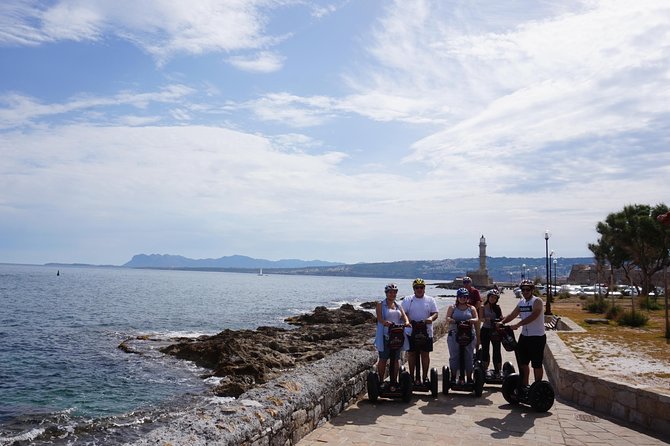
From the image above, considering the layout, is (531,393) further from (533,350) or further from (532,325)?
(532,325)

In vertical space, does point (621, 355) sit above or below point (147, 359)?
above

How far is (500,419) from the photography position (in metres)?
6.75

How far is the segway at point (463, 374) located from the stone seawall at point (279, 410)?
1172 mm

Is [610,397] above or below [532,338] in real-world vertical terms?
below

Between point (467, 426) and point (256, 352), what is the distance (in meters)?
13.9

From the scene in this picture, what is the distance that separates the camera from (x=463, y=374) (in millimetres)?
7984

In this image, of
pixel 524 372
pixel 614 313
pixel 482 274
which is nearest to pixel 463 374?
pixel 524 372

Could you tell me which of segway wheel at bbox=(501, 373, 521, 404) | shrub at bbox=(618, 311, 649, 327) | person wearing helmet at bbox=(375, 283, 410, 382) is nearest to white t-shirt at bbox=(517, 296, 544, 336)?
segway wheel at bbox=(501, 373, 521, 404)

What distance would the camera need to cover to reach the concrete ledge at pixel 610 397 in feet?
20.7

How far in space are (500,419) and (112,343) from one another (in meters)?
22.9

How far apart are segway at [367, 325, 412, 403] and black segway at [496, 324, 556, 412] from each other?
1.37 m

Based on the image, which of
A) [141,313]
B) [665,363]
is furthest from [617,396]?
[141,313]

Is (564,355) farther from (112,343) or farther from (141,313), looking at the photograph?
(141,313)

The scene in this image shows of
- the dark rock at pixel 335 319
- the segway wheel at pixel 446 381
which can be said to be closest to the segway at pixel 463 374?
the segway wheel at pixel 446 381
